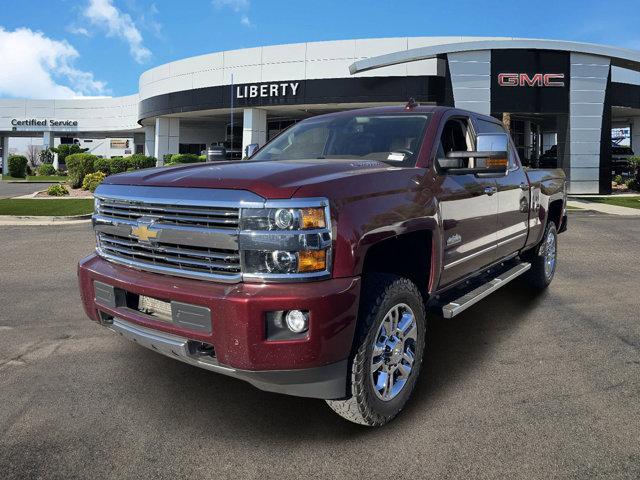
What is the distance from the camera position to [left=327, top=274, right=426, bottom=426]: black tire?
2709mm

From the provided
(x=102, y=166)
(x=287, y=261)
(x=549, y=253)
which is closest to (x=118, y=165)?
(x=102, y=166)

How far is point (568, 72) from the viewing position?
2302 cm

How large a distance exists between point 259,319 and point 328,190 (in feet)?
2.41

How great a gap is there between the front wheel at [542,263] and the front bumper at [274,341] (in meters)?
4.15

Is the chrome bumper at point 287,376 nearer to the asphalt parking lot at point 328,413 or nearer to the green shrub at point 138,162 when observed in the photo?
the asphalt parking lot at point 328,413

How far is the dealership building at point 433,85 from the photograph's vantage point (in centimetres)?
2291

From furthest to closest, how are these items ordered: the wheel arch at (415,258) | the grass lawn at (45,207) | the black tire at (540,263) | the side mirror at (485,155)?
the grass lawn at (45,207)
the black tire at (540,263)
the side mirror at (485,155)
the wheel arch at (415,258)

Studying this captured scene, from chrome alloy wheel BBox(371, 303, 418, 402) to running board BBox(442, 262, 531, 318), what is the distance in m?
0.48

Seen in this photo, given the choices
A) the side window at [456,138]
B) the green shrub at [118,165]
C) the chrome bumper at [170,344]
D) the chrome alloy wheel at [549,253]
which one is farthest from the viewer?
the green shrub at [118,165]

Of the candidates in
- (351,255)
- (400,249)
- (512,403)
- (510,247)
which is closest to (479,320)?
(510,247)

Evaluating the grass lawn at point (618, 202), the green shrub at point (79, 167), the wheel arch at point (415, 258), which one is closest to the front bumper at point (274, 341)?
the wheel arch at point (415, 258)

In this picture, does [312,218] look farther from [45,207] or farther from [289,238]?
[45,207]

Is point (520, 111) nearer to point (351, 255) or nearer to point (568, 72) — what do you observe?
point (568, 72)

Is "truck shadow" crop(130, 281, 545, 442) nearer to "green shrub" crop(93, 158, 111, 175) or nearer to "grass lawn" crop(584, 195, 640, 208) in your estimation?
"grass lawn" crop(584, 195, 640, 208)
